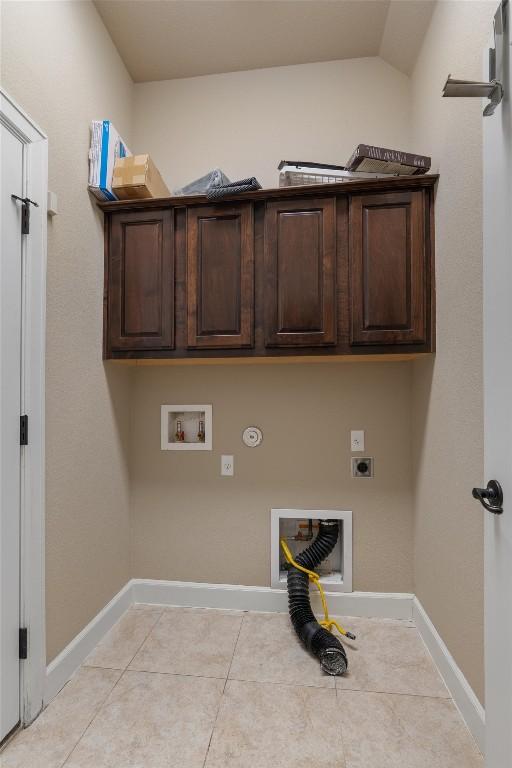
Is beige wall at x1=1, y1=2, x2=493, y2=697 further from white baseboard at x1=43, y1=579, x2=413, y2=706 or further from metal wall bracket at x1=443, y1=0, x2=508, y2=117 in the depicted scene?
metal wall bracket at x1=443, y1=0, x2=508, y2=117

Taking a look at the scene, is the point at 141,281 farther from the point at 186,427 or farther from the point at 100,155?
the point at 186,427

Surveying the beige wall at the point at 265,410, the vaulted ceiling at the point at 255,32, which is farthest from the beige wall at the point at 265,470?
the vaulted ceiling at the point at 255,32

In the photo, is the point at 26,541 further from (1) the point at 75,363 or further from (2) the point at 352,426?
(2) the point at 352,426

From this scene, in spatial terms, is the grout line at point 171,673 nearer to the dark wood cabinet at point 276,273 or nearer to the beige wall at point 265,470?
the beige wall at point 265,470

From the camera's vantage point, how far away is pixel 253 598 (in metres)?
2.22

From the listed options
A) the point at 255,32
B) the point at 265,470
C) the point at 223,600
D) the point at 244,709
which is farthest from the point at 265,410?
the point at 255,32

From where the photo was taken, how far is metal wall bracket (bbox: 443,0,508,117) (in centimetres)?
90

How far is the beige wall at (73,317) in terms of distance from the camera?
1563 mm

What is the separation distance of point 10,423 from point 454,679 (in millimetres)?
1928

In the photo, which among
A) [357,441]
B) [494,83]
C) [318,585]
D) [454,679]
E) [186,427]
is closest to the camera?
[494,83]

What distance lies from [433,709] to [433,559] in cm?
55

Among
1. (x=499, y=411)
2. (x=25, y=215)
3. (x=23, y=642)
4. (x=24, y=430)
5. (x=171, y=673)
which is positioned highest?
(x=25, y=215)

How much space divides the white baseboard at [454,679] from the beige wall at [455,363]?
5cm

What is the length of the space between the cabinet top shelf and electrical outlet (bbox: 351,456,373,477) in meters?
1.35
